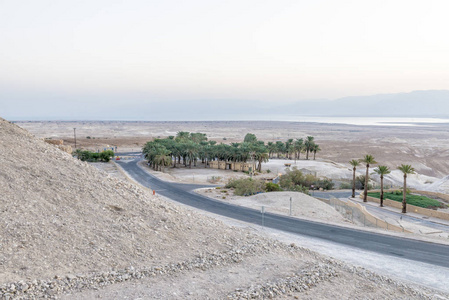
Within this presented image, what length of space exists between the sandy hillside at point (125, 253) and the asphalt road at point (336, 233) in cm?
826

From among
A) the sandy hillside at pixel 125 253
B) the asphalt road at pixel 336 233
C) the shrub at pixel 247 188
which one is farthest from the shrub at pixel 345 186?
the sandy hillside at pixel 125 253

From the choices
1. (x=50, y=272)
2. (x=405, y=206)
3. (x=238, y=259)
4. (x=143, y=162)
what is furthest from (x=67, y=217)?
(x=143, y=162)

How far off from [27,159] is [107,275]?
32.9 feet

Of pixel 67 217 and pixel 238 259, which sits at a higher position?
pixel 67 217

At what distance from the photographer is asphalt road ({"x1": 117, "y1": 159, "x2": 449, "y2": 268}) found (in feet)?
74.0

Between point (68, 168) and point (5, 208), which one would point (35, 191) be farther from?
point (68, 168)

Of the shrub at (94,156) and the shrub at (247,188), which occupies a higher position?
the shrub at (94,156)

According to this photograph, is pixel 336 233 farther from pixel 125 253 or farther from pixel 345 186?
pixel 345 186

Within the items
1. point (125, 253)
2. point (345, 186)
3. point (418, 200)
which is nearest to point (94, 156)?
point (345, 186)

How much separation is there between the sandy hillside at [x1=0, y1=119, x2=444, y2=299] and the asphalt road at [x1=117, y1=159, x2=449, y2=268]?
8263 millimetres

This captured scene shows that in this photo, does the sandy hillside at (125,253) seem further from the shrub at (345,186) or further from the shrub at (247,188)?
the shrub at (345,186)

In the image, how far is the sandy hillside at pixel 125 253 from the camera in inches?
462

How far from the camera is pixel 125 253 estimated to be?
13.9 meters

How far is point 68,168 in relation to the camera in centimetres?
1966
